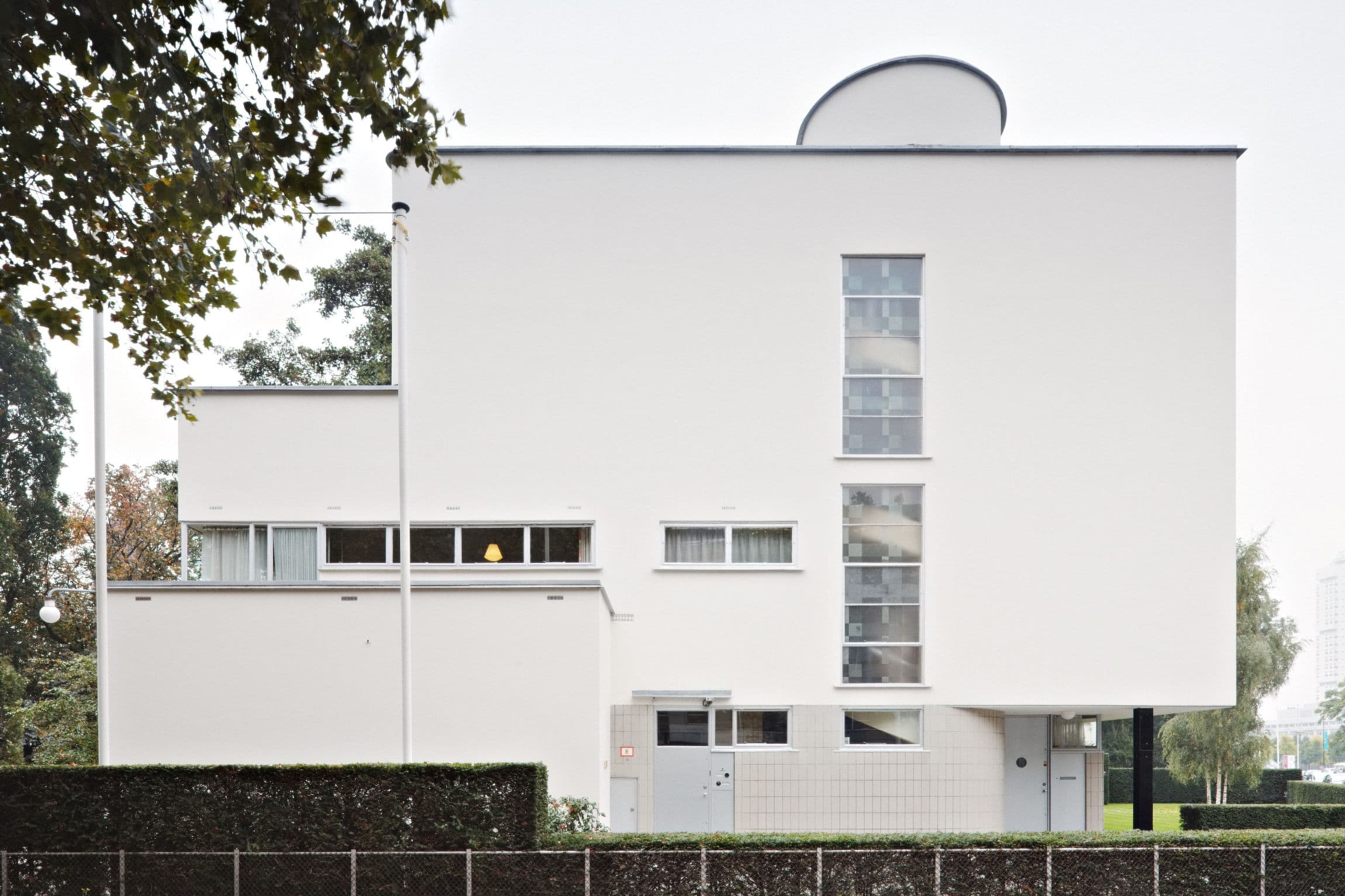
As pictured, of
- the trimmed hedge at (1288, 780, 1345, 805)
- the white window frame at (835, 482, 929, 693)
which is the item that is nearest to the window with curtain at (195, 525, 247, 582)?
the white window frame at (835, 482, 929, 693)

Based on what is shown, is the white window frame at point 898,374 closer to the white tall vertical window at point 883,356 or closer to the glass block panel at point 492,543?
the white tall vertical window at point 883,356

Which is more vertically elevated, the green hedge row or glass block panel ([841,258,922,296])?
glass block panel ([841,258,922,296])

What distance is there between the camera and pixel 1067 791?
1703cm

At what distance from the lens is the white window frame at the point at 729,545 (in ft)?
51.9

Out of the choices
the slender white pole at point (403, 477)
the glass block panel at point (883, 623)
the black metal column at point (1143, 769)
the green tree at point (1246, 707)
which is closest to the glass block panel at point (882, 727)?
the glass block panel at point (883, 623)

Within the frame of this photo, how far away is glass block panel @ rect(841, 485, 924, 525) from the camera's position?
16.1 metres

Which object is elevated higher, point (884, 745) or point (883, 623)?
point (883, 623)

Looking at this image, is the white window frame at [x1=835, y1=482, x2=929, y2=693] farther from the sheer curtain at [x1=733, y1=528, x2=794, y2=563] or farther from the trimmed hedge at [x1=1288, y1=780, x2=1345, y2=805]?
the trimmed hedge at [x1=1288, y1=780, x2=1345, y2=805]

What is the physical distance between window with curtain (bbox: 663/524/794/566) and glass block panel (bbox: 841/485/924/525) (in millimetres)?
1044

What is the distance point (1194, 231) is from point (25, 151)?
15.5 meters

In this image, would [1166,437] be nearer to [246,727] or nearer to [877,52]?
[877,52]

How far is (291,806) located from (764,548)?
25.3 feet

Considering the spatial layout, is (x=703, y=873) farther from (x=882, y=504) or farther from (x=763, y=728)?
(x=882, y=504)

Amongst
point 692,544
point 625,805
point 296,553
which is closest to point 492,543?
point 296,553
